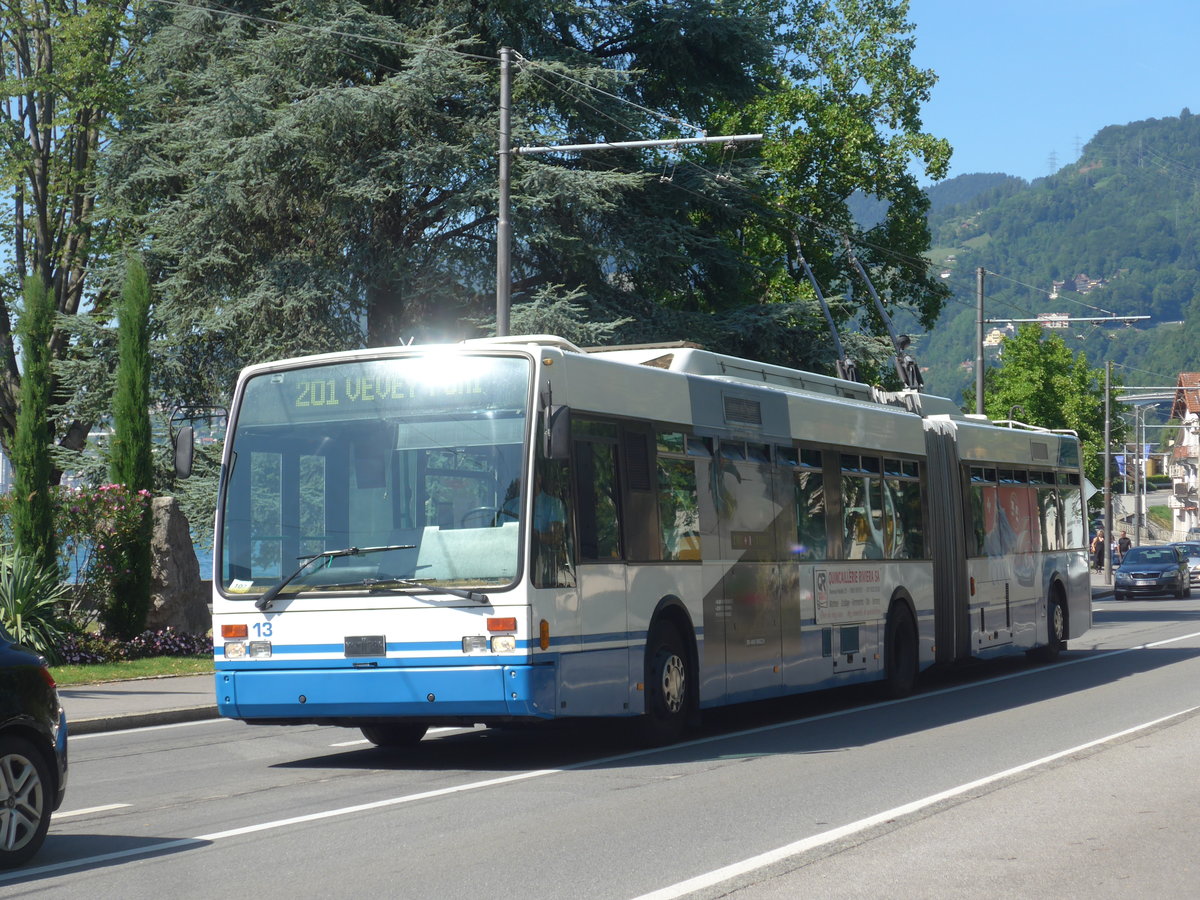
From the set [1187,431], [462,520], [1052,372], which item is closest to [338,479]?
[462,520]

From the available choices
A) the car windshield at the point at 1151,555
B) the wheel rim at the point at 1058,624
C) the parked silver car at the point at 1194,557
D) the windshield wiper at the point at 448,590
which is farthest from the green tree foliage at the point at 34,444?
the parked silver car at the point at 1194,557

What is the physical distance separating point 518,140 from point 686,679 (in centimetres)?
1641

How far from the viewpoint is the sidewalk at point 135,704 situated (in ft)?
53.5

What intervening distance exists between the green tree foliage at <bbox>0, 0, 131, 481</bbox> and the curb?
1989cm

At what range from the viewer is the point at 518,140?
2811 cm

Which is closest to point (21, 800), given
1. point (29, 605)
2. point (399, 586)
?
point (399, 586)

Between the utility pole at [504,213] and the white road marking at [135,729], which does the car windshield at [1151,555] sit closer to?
the utility pole at [504,213]

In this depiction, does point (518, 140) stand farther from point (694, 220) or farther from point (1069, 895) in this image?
point (1069, 895)

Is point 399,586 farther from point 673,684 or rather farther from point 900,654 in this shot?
point 900,654

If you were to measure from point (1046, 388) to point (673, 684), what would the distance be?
6119 centimetres

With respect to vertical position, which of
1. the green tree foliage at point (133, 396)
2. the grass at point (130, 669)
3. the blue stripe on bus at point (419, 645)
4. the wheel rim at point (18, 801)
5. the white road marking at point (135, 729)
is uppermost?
the green tree foliage at point (133, 396)

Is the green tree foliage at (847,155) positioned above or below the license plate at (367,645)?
above

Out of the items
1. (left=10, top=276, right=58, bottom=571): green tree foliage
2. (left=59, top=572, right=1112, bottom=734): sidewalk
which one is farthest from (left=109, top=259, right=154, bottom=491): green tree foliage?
(left=59, top=572, right=1112, bottom=734): sidewalk

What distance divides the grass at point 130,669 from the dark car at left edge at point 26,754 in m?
11.5
